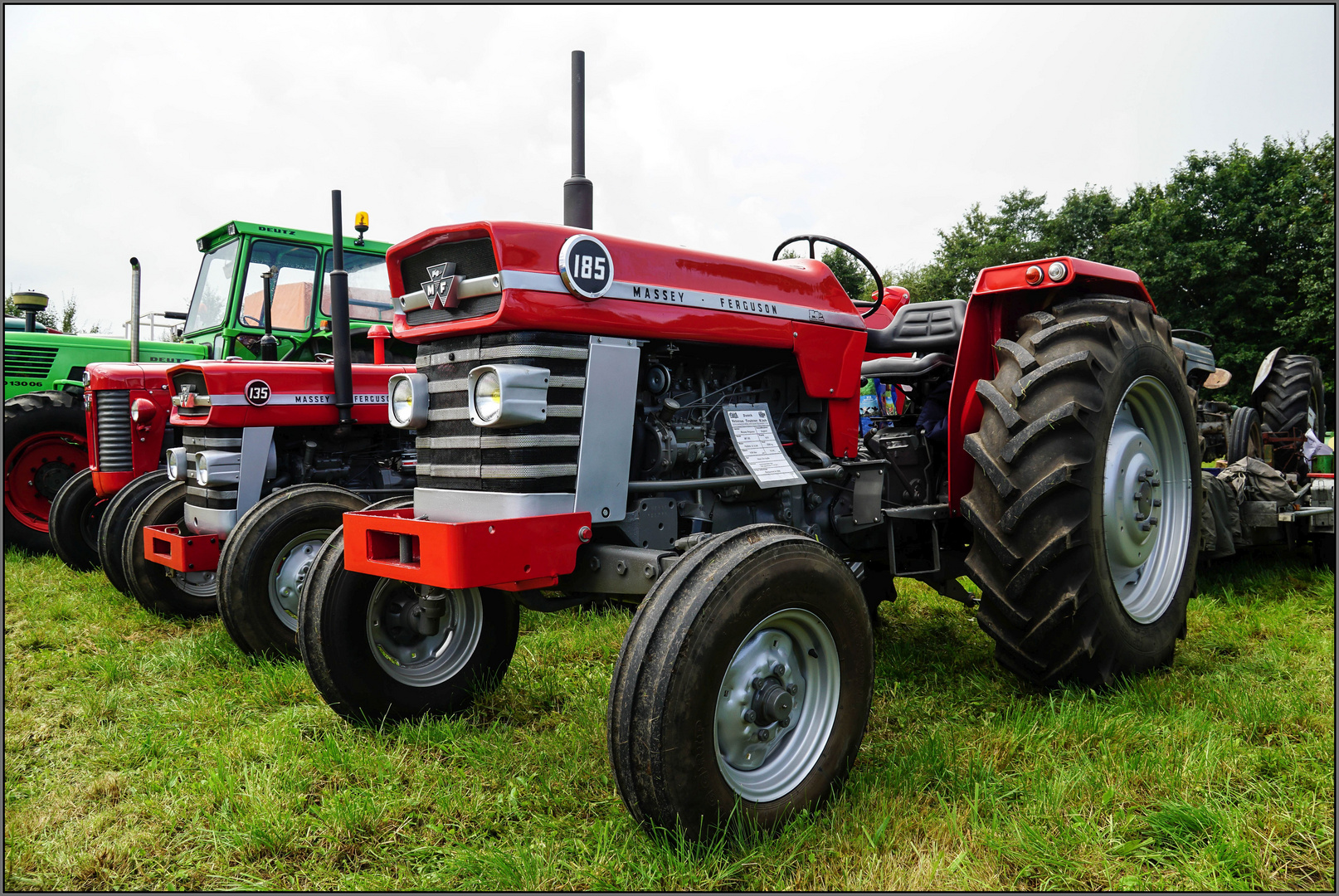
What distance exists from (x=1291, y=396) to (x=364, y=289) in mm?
7377

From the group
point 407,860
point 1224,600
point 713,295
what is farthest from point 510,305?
point 1224,600

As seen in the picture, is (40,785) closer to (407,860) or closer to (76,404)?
(407,860)

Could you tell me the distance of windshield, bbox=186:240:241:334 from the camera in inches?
251

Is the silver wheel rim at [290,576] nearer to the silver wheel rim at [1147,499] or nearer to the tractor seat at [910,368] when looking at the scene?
the tractor seat at [910,368]

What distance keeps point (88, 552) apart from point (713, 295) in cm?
607

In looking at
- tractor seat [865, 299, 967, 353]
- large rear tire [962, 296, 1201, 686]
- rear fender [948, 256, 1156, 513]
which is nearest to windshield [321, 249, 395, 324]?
tractor seat [865, 299, 967, 353]

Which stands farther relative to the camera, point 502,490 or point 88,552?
point 88,552

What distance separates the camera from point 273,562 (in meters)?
3.91

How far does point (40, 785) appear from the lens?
272 cm

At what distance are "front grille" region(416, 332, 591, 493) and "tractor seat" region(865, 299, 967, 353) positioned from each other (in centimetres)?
176

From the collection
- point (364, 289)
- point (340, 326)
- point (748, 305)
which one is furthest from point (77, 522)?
point (748, 305)

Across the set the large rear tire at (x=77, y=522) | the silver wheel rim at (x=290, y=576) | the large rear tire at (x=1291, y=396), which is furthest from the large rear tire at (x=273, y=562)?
the large rear tire at (x=1291, y=396)

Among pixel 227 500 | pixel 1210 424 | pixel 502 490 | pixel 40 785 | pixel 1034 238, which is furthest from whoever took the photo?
pixel 1034 238

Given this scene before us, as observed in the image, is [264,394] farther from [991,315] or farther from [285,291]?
[991,315]
